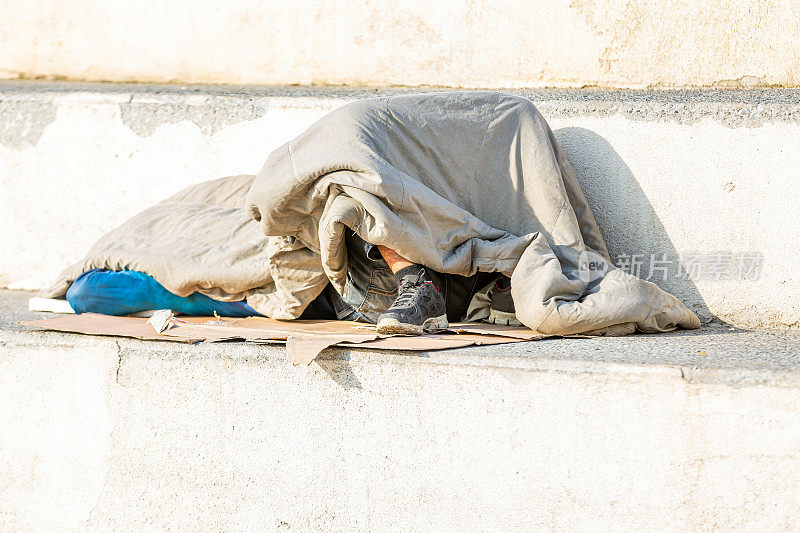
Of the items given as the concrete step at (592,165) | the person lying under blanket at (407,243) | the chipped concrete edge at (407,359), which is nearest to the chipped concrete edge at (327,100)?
the concrete step at (592,165)

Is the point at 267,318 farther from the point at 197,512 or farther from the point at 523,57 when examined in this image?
the point at 523,57

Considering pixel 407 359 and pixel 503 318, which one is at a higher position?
pixel 407 359

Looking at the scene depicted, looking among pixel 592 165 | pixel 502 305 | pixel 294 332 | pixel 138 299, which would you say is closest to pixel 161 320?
pixel 138 299

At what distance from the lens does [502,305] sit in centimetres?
242

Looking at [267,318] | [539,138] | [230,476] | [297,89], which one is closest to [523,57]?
[539,138]

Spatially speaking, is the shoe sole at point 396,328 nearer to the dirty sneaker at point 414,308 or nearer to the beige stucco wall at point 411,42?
Result: the dirty sneaker at point 414,308

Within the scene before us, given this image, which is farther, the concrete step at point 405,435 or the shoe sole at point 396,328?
the shoe sole at point 396,328

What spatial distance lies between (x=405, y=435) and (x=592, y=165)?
117cm

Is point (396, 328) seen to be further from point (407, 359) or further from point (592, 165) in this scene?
point (592, 165)

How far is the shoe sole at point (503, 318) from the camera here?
2400mm

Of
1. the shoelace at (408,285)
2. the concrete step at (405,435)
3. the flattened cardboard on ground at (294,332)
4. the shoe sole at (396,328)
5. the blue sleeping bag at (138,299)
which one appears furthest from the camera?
the blue sleeping bag at (138,299)

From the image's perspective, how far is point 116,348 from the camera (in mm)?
2262

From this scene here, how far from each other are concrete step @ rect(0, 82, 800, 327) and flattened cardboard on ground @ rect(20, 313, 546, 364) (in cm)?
63

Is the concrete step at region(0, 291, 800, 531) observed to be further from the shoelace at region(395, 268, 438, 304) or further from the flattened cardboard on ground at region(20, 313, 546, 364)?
the shoelace at region(395, 268, 438, 304)
